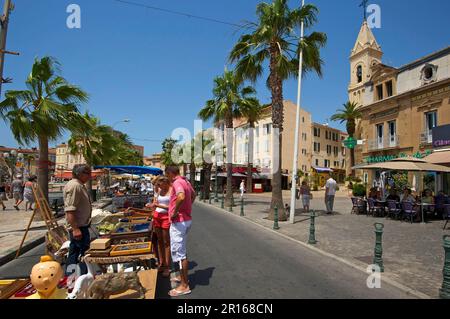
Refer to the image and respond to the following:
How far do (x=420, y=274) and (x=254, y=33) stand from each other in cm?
1235

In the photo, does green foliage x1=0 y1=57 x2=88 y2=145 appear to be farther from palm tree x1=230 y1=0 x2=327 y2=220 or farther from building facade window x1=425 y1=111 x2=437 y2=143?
building facade window x1=425 y1=111 x2=437 y2=143

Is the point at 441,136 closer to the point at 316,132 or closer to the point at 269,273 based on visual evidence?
the point at 269,273

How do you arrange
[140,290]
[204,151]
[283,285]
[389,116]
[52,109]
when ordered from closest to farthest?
[140,290], [283,285], [52,109], [389,116], [204,151]

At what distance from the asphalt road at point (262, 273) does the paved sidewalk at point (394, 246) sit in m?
0.57

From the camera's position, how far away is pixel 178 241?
15.2 ft

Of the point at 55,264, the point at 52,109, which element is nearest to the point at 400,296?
the point at 55,264

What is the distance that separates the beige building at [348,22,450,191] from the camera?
22.3m

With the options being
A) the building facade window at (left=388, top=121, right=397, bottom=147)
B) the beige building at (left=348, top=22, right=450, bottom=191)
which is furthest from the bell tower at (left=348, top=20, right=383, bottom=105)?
the building facade window at (left=388, top=121, right=397, bottom=147)

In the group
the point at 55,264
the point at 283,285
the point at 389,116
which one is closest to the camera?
the point at 55,264

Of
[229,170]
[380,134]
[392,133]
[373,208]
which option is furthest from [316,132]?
[373,208]

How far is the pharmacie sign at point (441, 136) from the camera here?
67.1 feet

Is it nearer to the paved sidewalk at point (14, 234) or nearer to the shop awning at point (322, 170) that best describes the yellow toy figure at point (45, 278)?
the paved sidewalk at point (14, 234)
